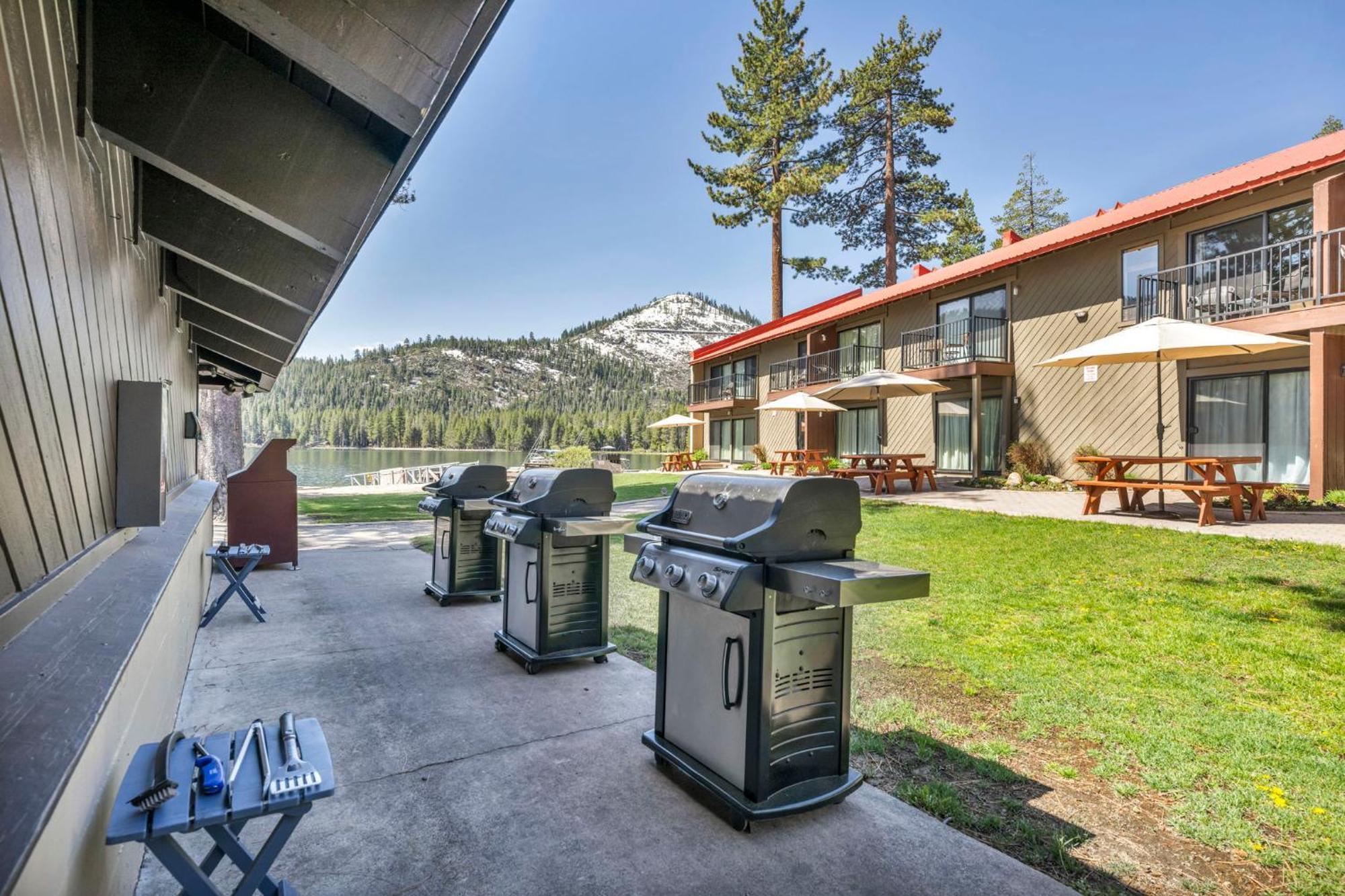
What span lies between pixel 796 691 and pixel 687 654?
0.50 m

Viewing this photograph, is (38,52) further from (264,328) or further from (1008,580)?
(1008,580)

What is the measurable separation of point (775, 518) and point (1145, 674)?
10.3 feet

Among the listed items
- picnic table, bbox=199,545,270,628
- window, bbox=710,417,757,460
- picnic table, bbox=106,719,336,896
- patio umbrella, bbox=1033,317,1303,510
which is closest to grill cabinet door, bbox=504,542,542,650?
picnic table, bbox=106,719,336,896

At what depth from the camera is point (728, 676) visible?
2568 millimetres

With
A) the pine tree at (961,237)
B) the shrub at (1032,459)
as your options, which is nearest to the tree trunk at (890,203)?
the pine tree at (961,237)

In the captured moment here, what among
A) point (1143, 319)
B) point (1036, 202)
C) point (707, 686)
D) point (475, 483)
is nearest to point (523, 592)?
point (475, 483)

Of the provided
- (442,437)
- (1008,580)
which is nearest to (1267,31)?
(1008,580)

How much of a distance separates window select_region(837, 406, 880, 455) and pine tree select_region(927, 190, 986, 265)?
7.83m

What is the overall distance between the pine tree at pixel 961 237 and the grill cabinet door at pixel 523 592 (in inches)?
879

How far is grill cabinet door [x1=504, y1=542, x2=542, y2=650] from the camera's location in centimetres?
423

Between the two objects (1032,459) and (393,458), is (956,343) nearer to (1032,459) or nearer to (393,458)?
(1032,459)

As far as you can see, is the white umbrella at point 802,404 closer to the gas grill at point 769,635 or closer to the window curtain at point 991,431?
the window curtain at point 991,431

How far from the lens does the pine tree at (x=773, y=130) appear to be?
23.8m

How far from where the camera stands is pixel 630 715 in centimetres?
356
